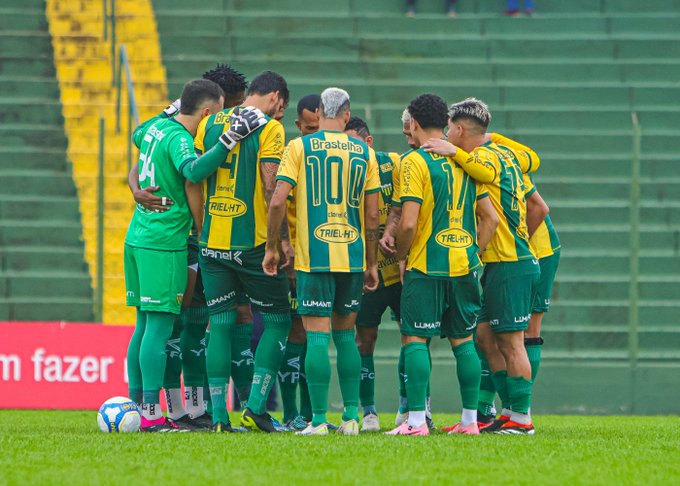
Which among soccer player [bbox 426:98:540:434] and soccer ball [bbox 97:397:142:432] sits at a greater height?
soccer player [bbox 426:98:540:434]

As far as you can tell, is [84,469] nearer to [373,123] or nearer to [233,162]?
[233,162]

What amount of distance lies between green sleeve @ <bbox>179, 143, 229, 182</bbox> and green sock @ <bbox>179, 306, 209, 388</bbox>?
106 centimetres

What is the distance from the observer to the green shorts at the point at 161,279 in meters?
7.39

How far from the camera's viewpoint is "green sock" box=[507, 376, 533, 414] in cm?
761

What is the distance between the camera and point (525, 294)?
773 cm

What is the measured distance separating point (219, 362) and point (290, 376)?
0.92 metres

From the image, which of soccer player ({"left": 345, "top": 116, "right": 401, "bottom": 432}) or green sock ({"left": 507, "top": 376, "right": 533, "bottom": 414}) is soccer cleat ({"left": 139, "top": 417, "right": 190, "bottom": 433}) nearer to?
soccer player ({"left": 345, "top": 116, "right": 401, "bottom": 432})

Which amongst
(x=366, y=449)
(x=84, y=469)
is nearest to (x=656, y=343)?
(x=366, y=449)

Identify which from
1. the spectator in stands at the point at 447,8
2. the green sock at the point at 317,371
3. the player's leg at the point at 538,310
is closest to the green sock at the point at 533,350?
the player's leg at the point at 538,310

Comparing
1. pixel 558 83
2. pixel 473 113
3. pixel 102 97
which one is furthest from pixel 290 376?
pixel 558 83

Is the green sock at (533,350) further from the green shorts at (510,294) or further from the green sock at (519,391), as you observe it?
the green sock at (519,391)

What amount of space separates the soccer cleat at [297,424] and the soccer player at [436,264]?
887 millimetres

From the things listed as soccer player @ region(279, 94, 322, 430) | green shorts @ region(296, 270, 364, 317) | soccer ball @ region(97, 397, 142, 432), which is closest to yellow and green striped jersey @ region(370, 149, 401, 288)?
soccer player @ region(279, 94, 322, 430)

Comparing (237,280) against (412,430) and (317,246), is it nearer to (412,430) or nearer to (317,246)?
(317,246)
